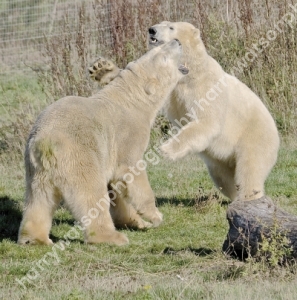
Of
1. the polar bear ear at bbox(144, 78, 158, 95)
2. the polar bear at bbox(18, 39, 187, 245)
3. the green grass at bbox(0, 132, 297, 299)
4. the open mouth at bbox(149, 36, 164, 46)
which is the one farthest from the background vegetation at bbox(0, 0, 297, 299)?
the open mouth at bbox(149, 36, 164, 46)

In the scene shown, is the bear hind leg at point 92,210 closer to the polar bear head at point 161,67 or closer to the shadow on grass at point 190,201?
the polar bear head at point 161,67

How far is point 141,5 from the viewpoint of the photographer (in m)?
12.3

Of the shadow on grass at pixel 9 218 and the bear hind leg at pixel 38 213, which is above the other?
the bear hind leg at pixel 38 213

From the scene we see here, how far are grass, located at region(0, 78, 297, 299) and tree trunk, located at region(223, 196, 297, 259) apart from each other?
132 millimetres

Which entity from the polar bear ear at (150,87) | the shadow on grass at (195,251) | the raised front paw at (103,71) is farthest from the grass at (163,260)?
the raised front paw at (103,71)

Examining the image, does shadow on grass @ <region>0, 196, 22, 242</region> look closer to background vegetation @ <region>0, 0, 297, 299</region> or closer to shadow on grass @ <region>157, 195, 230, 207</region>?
background vegetation @ <region>0, 0, 297, 299</region>

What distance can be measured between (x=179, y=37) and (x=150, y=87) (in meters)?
1.24

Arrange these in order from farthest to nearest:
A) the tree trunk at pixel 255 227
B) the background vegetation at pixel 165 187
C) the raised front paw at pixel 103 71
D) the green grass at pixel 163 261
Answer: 1. the raised front paw at pixel 103 71
2. the tree trunk at pixel 255 227
3. the background vegetation at pixel 165 187
4. the green grass at pixel 163 261

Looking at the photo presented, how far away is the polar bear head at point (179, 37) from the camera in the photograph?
8.41 meters

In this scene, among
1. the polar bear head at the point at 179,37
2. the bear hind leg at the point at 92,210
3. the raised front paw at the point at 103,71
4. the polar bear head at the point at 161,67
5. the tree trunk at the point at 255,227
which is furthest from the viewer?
the polar bear head at the point at 179,37

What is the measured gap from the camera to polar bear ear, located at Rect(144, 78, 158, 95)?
744cm

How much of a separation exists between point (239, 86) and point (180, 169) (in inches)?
73.7

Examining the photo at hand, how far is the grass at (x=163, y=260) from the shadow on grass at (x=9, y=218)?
0.01 metres

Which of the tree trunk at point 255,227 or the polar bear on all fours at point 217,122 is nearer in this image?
the tree trunk at point 255,227
